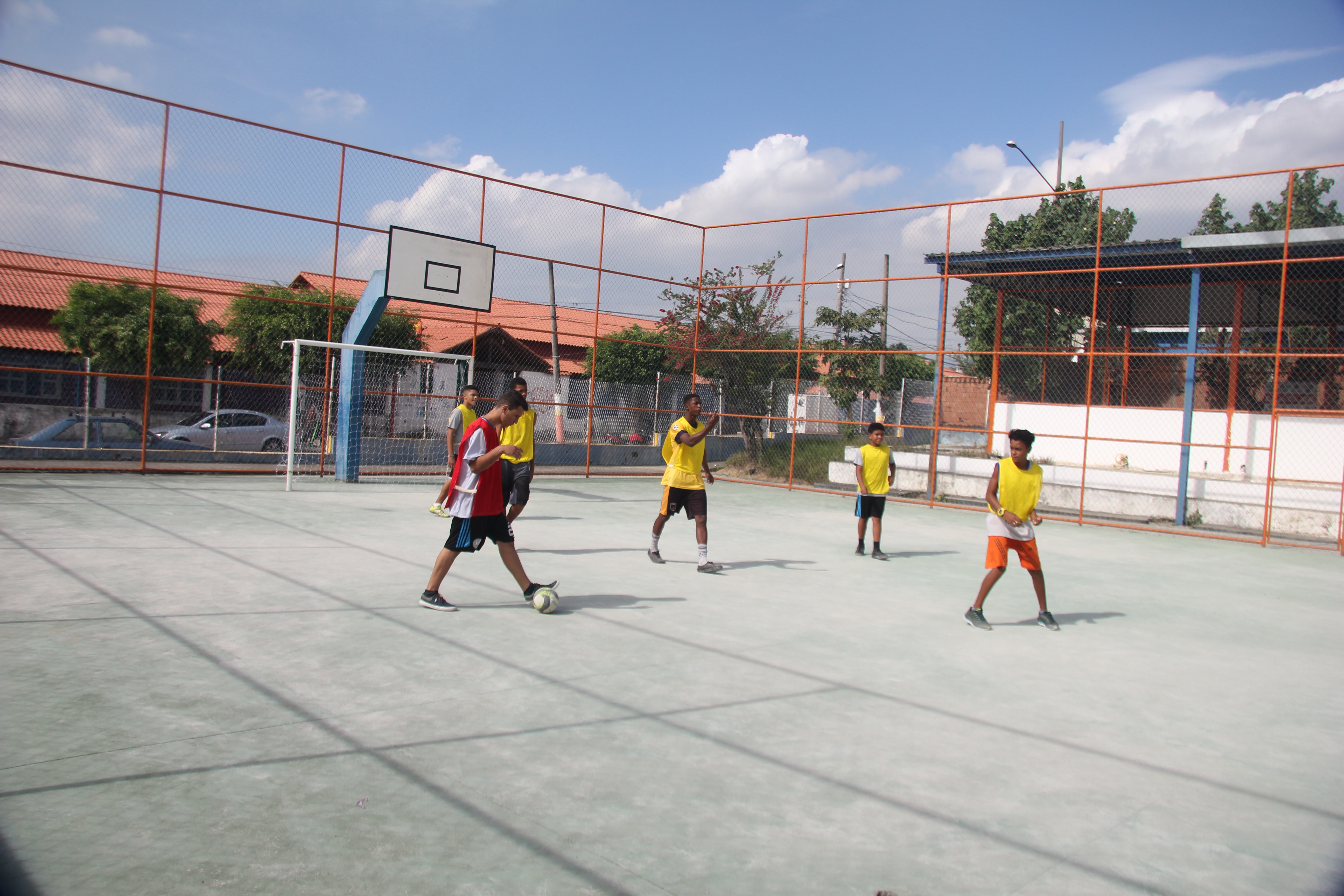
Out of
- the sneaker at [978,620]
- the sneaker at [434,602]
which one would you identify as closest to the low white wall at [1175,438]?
the sneaker at [978,620]

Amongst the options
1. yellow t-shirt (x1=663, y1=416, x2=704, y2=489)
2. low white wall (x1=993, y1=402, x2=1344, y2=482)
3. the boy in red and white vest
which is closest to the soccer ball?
the boy in red and white vest

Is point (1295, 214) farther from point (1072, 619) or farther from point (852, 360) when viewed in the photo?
point (1072, 619)

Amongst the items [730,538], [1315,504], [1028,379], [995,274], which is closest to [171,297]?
[730,538]

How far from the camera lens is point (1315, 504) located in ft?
51.2

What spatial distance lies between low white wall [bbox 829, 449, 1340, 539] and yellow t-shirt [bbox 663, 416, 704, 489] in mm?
8117

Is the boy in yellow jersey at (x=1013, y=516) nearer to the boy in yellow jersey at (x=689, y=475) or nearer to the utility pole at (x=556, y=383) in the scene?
the boy in yellow jersey at (x=689, y=475)

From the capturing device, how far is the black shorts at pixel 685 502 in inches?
356

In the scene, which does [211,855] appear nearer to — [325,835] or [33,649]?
[325,835]

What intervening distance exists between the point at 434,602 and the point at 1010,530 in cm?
466

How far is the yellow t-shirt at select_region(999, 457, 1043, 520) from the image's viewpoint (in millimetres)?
7086

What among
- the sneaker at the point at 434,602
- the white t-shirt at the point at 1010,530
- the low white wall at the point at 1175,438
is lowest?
the sneaker at the point at 434,602

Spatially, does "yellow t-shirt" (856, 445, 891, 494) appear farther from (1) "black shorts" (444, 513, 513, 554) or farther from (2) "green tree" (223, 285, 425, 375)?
(2) "green tree" (223, 285, 425, 375)

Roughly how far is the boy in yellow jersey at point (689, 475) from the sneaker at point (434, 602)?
2996 millimetres

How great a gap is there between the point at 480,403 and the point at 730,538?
11025 millimetres
